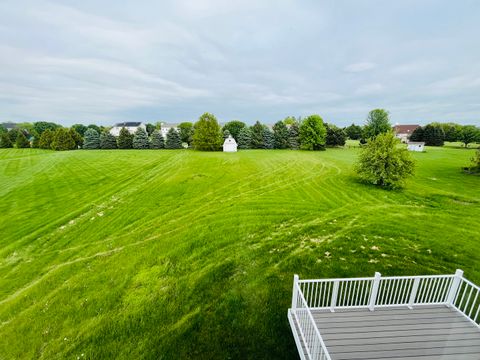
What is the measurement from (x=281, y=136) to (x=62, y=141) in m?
53.0

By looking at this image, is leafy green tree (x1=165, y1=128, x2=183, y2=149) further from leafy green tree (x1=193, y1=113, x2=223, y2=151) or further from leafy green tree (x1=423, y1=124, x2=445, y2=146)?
leafy green tree (x1=423, y1=124, x2=445, y2=146)

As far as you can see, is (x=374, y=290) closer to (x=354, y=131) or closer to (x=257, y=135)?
(x=257, y=135)

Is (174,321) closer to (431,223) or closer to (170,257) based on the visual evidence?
(170,257)

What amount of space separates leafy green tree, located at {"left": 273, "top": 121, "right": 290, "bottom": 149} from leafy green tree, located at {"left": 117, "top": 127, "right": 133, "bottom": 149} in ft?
116

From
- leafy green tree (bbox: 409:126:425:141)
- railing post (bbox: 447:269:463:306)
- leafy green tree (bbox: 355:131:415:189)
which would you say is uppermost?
leafy green tree (bbox: 409:126:425:141)

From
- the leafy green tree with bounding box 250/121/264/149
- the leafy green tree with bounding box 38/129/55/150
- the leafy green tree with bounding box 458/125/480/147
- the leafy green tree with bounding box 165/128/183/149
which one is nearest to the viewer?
the leafy green tree with bounding box 250/121/264/149

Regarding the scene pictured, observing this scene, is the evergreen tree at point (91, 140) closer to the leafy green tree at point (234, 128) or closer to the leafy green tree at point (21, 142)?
the leafy green tree at point (21, 142)

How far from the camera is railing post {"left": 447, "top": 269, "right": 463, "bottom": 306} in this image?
6.04 meters

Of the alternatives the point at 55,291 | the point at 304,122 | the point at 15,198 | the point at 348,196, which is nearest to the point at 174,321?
the point at 55,291

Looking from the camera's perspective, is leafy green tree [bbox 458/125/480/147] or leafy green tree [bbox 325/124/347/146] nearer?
leafy green tree [bbox 325/124/347/146]

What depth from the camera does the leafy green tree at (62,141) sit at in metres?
57.7

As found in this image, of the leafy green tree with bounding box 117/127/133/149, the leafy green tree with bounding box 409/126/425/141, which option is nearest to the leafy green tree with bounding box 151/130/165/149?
the leafy green tree with bounding box 117/127/133/149

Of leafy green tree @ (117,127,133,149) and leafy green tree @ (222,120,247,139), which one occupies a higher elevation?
leafy green tree @ (222,120,247,139)

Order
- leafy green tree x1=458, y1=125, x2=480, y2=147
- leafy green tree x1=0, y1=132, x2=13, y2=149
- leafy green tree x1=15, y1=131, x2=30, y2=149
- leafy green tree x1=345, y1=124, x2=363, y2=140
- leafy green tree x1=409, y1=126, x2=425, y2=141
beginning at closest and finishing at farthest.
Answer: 1. leafy green tree x1=15, y1=131, x2=30, y2=149
2. leafy green tree x1=458, y1=125, x2=480, y2=147
3. leafy green tree x1=0, y1=132, x2=13, y2=149
4. leafy green tree x1=409, y1=126, x2=425, y2=141
5. leafy green tree x1=345, y1=124, x2=363, y2=140
